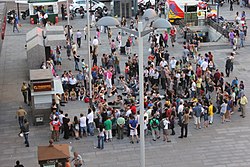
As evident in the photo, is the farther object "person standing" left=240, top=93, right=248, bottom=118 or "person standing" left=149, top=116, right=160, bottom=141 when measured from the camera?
"person standing" left=240, top=93, right=248, bottom=118

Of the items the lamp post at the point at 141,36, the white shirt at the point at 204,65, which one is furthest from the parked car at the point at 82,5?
the lamp post at the point at 141,36

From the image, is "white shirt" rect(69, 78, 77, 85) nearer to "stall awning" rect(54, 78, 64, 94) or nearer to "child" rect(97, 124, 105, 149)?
"stall awning" rect(54, 78, 64, 94)

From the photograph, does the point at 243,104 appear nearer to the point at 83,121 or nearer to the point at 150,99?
the point at 150,99

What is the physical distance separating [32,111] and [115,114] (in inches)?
177

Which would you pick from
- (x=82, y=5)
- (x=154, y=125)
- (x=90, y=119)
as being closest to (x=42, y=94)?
(x=90, y=119)

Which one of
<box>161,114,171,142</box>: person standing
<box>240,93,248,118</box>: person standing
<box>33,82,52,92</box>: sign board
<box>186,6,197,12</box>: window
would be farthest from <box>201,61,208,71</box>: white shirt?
<box>186,6,197,12</box>: window

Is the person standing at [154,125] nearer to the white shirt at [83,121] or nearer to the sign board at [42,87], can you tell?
the white shirt at [83,121]

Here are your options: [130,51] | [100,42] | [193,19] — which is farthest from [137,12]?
[130,51]

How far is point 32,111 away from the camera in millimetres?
24703

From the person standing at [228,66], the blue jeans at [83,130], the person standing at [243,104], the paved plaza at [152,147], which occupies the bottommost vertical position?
the paved plaza at [152,147]

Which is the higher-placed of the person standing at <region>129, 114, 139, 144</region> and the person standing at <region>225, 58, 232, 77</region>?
the person standing at <region>225, 58, 232, 77</region>

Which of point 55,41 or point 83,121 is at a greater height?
point 55,41

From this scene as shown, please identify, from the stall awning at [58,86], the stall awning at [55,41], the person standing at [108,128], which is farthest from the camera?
the stall awning at [55,41]

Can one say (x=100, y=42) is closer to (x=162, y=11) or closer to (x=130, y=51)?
(x=130, y=51)
